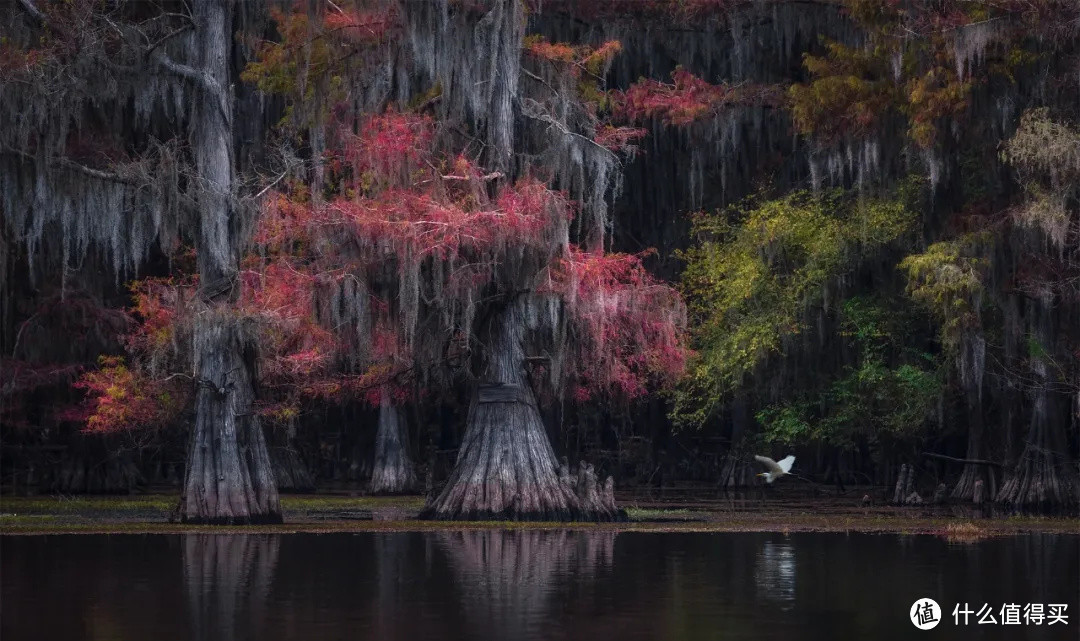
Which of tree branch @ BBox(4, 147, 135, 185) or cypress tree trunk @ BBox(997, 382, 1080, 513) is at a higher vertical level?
tree branch @ BBox(4, 147, 135, 185)

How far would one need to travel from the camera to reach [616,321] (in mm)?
34688

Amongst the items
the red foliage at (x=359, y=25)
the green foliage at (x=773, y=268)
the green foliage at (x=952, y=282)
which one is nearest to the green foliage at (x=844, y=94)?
the green foliage at (x=773, y=268)

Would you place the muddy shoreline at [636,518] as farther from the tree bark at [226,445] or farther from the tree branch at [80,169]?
the tree branch at [80,169]

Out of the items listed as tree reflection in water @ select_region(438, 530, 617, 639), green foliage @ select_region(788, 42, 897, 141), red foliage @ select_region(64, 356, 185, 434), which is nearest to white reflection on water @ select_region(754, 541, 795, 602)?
tree reflection in water @ select_region(438, 530, 617, 639)

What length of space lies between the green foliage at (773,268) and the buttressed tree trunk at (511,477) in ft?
25.1

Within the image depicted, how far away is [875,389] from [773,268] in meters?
3.77

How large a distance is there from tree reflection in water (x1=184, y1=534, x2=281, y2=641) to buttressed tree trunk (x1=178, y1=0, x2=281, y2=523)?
300 cm

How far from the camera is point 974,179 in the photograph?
38.8 m

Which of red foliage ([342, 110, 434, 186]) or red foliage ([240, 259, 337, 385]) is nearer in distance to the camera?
red foliage ([240, 259, 337, 385])

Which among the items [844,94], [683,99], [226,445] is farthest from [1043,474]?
[226,445]

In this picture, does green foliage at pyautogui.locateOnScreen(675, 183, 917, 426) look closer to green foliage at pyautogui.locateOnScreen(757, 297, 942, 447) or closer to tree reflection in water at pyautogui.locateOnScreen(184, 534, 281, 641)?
green foliage at pyautogui.locateOnScreen(757, 297, 942, 447)

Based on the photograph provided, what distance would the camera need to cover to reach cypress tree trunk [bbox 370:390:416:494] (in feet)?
159

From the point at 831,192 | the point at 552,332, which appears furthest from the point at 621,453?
the point at 552,332

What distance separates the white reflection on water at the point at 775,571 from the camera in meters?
18.7
